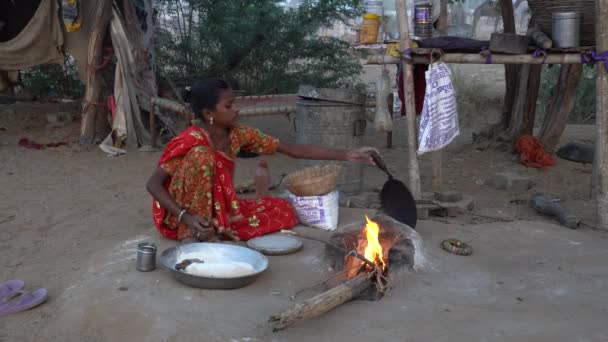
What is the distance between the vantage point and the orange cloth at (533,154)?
265 inches

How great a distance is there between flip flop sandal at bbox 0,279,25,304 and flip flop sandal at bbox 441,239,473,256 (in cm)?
248

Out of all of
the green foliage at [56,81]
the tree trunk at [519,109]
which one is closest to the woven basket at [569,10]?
the tree trunk at [519,109]

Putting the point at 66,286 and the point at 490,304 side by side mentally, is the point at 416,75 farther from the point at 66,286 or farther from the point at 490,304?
the point at 66,286

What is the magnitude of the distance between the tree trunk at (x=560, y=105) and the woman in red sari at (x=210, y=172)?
3.62 meters

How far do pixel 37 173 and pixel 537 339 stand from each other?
522 cm

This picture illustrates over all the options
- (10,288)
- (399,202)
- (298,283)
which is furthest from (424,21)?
(10,288)

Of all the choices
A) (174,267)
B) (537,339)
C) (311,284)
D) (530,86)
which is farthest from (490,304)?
→ (530,86)

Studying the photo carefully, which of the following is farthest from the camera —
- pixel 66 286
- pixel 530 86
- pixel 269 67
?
pixel 269 67

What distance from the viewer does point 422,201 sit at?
4.95 metres

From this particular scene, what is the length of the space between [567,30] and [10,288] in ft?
13.4

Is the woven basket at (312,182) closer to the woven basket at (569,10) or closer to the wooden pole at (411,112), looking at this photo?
the wooden pole at (411,112)

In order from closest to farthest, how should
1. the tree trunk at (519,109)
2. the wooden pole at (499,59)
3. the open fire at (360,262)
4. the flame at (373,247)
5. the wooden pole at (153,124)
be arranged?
the open fire at (360,262) < the flame at (373,247) < the wooden pole at (499,59) < the tree trunk at (519,109) < the wooden pole at (153,124)

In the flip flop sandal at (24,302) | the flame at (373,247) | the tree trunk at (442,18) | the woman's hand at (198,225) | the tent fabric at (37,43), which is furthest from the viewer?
the tent fabric at (37,43)

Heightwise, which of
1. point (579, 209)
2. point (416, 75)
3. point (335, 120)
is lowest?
point (579, 209)
